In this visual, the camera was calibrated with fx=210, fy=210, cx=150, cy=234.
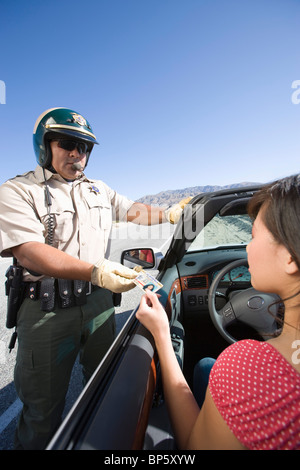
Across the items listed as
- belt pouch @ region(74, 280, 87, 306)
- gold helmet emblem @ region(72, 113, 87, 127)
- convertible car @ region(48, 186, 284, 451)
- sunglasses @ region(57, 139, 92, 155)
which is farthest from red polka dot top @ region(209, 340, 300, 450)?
gold helmet emblem @ region(72, 113, 87, 127)

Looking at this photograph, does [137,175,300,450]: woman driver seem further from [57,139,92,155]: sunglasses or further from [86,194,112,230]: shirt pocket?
[57,139,92,155]: sunglasses

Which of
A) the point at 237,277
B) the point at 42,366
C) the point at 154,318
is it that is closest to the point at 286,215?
the point at 154,318

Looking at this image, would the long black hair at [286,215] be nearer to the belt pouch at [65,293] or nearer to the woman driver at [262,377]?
the woman driver at [262,377]

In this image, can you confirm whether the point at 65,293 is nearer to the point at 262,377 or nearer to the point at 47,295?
the point at 47,295

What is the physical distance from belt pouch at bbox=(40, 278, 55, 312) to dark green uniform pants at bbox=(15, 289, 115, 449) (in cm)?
7

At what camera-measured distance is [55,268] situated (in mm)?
1432

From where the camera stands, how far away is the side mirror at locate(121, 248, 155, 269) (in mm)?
2178

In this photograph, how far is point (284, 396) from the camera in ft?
1.97

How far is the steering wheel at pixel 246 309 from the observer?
197 cm

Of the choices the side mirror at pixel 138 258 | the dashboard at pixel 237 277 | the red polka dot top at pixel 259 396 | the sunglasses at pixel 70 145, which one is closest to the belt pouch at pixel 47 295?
the side mirror at pixel 138 258

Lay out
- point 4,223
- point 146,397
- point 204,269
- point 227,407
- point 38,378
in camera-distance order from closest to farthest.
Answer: point 227,407 → point 146,397 → point 4,223 → point 38,378 → point 204,269
